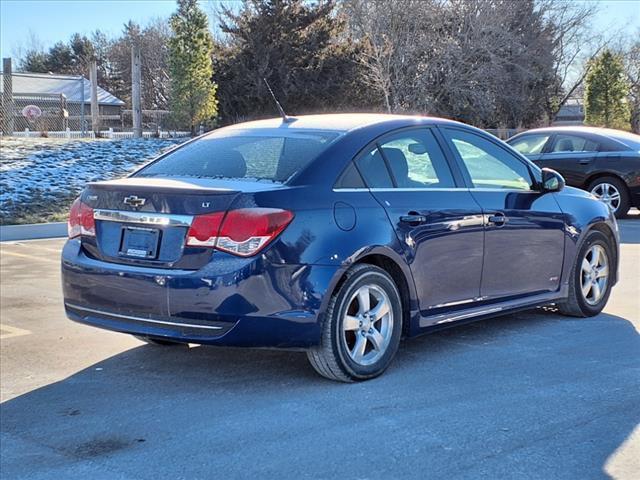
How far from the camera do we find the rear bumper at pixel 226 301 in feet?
13.9

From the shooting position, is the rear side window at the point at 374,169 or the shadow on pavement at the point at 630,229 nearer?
the rear side window at the point at 374,169

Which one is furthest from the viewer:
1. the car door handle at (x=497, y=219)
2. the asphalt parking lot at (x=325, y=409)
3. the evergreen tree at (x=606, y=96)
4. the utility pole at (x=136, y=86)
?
the evergreen tree at (x=606, y=96)

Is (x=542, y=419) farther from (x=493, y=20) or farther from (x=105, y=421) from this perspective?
(x=493, y=20)

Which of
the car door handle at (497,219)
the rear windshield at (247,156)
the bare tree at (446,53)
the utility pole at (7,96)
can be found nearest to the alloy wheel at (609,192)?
the car door handle at (497,219)

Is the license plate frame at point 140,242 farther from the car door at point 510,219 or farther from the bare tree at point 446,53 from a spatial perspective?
the bare tree at point 446,53

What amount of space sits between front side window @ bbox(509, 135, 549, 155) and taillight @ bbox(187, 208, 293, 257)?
10382mm

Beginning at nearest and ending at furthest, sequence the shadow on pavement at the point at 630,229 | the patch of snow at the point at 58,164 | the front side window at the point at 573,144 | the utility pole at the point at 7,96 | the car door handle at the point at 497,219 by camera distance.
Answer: the car door handle at the point at 497,219 < the shadow on pavement at the point at 630,229 < the front side window at the point at 573,144 < the patch of snow at the point at 58,164 < the utility pole at the point at 7,96

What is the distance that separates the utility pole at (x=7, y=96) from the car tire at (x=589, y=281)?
17468 millimetres

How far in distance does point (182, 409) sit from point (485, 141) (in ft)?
10.1

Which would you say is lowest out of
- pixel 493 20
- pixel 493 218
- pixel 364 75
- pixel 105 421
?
pixel 105 421

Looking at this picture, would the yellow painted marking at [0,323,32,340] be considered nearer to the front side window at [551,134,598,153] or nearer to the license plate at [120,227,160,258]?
the license plate at [120,227,160,258]

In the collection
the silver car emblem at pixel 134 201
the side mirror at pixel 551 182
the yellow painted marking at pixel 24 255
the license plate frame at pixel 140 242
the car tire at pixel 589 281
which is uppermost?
the side mirror at pixel 551 182

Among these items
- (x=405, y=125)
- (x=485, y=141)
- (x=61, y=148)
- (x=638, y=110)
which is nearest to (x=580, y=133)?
(x=485, y=141)

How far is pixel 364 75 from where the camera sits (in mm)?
32406
